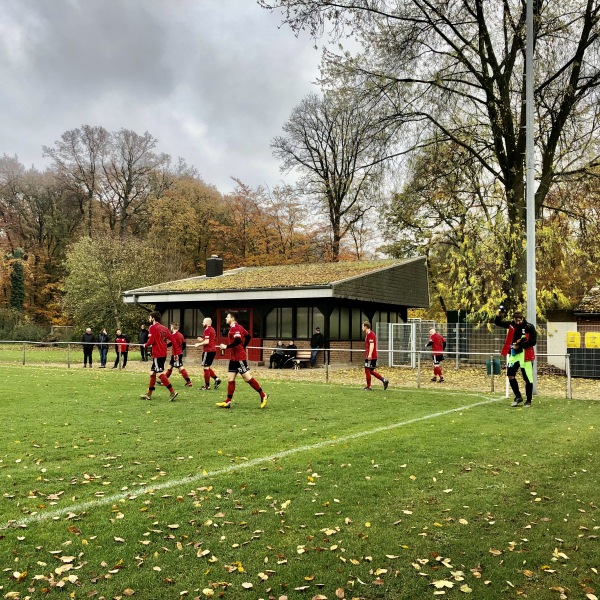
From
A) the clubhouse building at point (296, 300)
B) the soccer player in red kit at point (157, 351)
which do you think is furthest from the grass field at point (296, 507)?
the clubhouse building at point (296, 300)

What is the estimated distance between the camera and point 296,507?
5660mm

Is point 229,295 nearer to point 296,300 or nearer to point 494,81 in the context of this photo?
point 296,300

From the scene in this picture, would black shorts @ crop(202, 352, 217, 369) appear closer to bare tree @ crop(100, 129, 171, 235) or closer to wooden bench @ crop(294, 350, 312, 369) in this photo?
wooden bench @ crop(294, 350, 312, 369)

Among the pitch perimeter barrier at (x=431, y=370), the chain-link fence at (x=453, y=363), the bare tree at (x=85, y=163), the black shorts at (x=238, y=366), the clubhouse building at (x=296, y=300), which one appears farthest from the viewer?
the bare tree at (x=85, y=163)

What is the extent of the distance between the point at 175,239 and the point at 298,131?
43.7 feet

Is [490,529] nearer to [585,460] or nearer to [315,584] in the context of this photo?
[315,584]

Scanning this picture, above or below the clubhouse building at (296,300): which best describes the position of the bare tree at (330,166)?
above

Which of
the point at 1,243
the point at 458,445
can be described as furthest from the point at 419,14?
the point at 1,243

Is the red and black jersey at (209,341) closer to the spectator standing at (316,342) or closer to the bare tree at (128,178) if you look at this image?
the spectator standing at (316,342)

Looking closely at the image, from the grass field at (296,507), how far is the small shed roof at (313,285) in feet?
50.3

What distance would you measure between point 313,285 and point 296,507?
1978 centimetres

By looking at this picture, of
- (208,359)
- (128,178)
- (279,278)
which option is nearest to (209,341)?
(208,359)

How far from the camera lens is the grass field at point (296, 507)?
4.17m

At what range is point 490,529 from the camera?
17.0 ft
